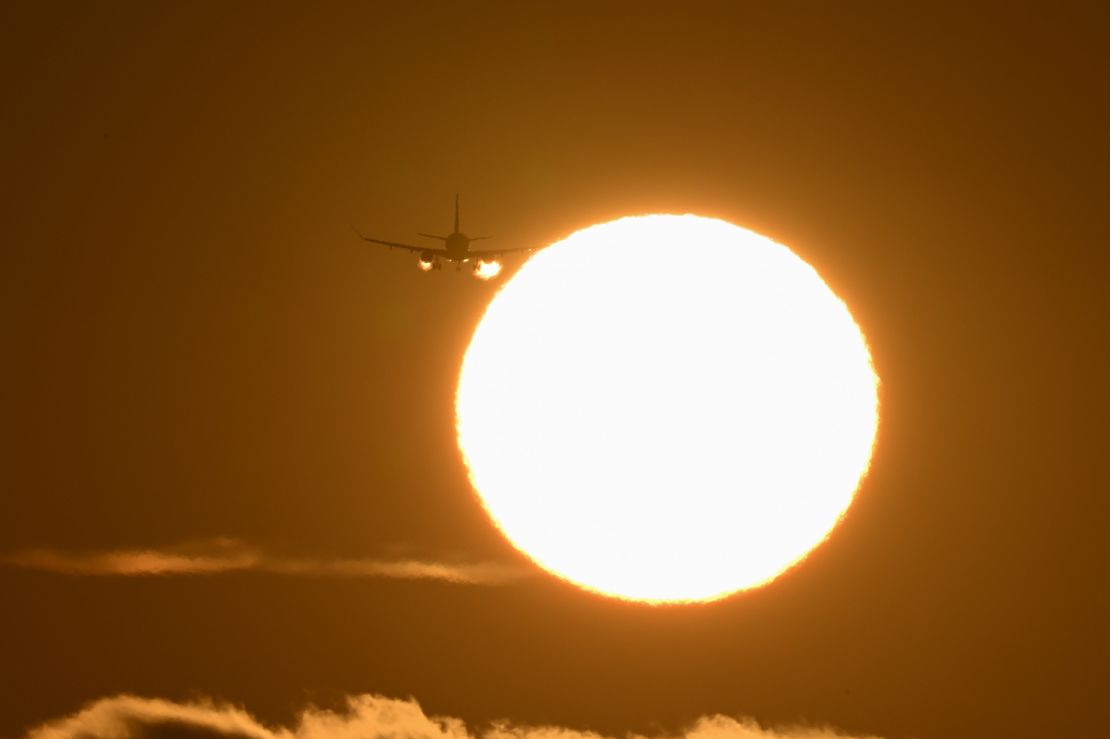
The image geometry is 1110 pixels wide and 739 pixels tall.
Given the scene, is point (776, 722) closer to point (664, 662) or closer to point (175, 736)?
point (664, 662)

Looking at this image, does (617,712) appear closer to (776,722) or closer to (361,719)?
(776,722)

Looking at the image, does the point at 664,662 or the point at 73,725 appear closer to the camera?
the point at 73,725

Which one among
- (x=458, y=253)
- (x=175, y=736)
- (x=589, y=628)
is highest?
(x=458, y=253)

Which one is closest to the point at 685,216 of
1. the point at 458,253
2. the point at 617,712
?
the point at 458,253

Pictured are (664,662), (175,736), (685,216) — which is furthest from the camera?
(685,216)

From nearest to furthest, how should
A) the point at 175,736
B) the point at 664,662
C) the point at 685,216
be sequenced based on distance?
the point at 175,736 → the point at 664,662 → the point at 685,216

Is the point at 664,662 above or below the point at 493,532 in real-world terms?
below
